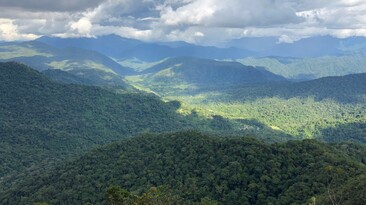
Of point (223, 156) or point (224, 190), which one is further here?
point (223, 156)

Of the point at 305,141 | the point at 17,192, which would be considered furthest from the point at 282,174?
the point at 17,192

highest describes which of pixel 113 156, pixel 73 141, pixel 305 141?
pixel 305 141

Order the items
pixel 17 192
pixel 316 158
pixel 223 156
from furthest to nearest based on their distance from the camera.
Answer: pixel 17 192
pixel 223 156
pixel 316 158

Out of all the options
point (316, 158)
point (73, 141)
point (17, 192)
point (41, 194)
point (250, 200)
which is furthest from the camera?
point (73, 141)

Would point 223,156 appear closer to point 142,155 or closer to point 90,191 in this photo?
point 142,155

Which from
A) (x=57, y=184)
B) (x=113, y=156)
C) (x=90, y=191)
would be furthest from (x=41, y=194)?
(x=113, y=156)

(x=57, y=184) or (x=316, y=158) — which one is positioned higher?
(x=316, y=158)

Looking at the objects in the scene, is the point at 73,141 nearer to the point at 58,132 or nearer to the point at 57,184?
the point at 58,132
